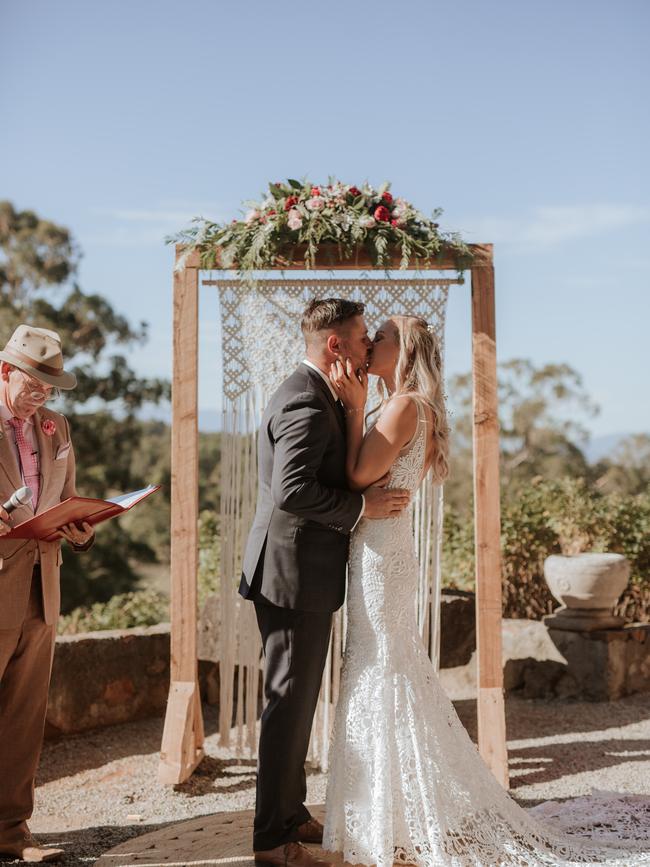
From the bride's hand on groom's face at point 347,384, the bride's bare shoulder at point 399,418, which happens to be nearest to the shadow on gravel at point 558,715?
the bride's bare shoulder at point 399,418

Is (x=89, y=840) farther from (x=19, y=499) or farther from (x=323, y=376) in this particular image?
(x=323, y=376)

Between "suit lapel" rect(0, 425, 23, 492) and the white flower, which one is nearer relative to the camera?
"suit lapel" rect(0, 425, 23, 492)

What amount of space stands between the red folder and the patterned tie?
0.20 m

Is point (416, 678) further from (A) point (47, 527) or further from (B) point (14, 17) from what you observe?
(B) point (14, 17)

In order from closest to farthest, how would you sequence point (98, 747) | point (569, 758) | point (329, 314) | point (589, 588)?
point (329, 314) < point (569, 758) < point (98, 747) < point (589, 588)

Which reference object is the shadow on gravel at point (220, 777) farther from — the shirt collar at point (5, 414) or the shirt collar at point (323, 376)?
the shirt collar at point (323, 376)

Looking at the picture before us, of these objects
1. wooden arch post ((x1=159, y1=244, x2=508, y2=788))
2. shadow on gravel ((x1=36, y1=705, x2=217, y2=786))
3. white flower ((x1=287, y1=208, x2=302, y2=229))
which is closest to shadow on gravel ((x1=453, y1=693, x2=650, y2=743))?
wooden arch post ((x1=159, y1=244, x2=508, y2=788))

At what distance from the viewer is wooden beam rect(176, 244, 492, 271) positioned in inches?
173

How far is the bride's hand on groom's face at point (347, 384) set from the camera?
3.05m

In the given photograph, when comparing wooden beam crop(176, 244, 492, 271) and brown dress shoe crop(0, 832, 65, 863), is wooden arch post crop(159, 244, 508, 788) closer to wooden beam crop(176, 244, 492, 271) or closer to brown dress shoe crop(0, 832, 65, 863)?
wooden beam crop(176, 244, 492, 271)

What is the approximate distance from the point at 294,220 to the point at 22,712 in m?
2.46

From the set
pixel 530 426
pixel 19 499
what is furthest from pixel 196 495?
pixel 530 426

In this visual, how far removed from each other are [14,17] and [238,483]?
11.1 metres

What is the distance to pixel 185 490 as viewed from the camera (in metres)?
4.48
